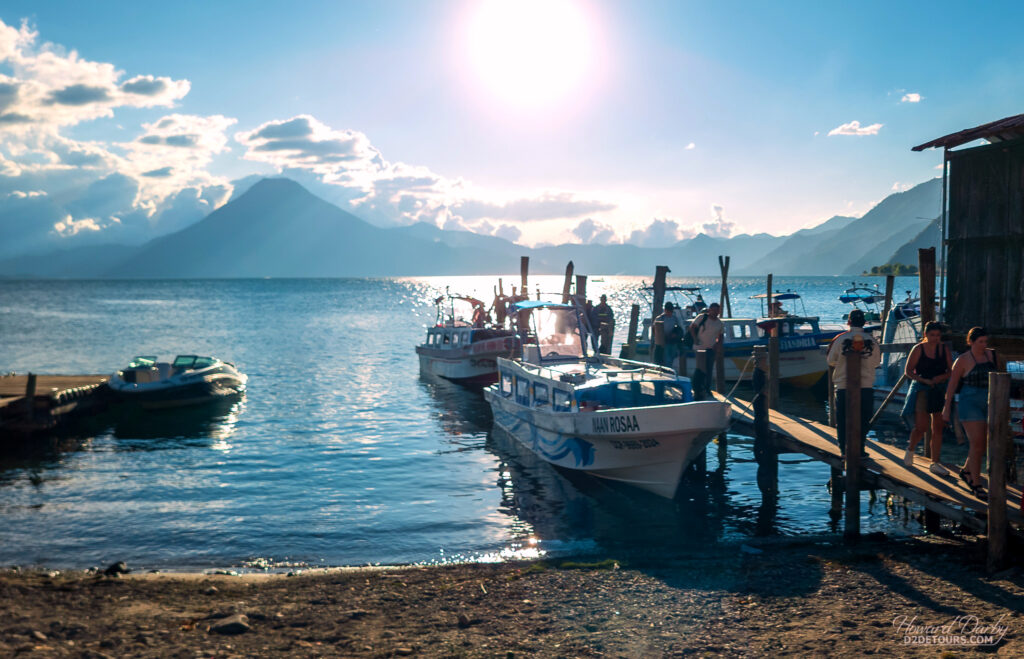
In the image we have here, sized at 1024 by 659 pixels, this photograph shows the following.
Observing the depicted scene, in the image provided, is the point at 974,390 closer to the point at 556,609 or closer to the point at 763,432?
the point at 763,432

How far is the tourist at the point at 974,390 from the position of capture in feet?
32.8

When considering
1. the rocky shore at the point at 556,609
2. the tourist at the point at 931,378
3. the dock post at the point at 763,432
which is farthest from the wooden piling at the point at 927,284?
the rocky shore at the point at 556,609

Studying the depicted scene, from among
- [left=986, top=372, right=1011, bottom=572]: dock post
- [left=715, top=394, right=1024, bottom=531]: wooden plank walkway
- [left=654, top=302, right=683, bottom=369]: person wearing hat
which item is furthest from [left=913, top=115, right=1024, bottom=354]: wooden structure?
[left=654, top=302, right=683, bottom=369]: person wearing hat

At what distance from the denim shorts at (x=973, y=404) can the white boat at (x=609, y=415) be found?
476cm

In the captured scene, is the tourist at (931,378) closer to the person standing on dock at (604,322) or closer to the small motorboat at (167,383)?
the person standing on dock at (604,322)

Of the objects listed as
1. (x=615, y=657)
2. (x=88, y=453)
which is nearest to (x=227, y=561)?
(x=615, y=657)

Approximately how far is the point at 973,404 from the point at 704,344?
320 inches

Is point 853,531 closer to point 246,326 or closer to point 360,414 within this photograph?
point 360,414

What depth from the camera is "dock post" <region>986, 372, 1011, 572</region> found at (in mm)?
9078

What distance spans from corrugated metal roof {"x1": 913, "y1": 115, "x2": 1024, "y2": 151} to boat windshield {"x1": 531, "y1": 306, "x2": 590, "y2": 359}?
9712mm

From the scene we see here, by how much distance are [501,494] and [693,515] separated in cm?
445

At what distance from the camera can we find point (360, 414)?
28844mm

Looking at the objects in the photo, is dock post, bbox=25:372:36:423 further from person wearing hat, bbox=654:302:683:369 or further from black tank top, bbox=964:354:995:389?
black tank top, bbox=964:354:995:389

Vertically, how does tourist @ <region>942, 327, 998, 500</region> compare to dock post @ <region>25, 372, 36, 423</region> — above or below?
above
